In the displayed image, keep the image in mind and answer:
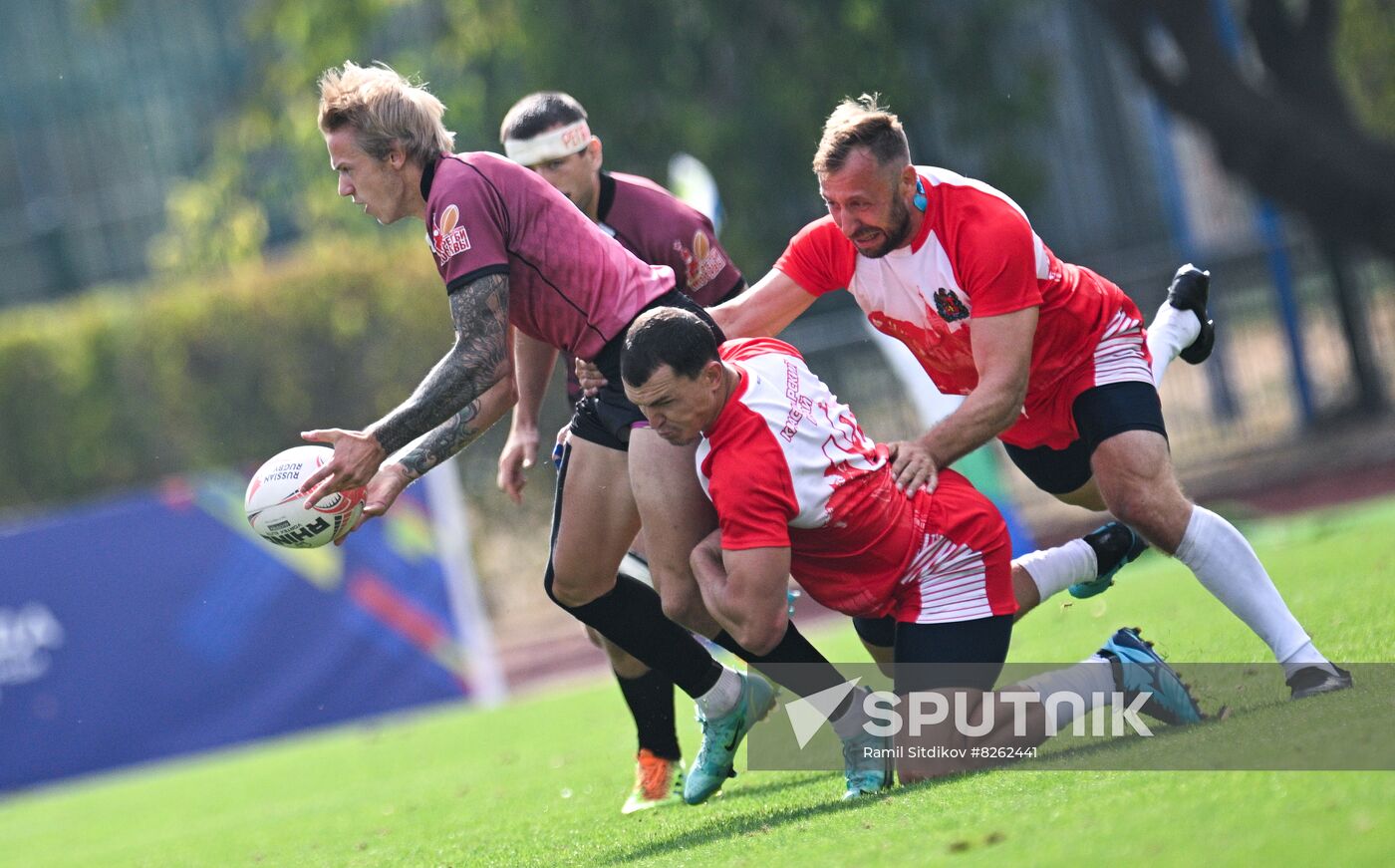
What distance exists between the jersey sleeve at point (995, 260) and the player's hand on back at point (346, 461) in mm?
1758

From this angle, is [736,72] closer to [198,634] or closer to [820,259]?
[198,634]

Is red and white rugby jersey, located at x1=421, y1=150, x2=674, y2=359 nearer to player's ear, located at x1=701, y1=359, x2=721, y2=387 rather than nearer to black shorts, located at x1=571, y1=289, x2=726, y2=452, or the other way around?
black shorts, located at x1=571, y1=289, x2=726, y2=452

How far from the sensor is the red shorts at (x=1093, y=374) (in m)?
5.06

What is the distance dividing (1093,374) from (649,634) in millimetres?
1596

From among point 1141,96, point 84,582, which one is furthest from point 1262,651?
point 1141,96

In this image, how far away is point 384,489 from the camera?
16.0 ft

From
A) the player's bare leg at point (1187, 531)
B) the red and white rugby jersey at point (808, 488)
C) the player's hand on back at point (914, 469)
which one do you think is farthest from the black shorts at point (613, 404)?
the player's bare leg at point (1187, 531)

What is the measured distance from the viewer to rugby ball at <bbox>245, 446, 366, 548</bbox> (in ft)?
16.2

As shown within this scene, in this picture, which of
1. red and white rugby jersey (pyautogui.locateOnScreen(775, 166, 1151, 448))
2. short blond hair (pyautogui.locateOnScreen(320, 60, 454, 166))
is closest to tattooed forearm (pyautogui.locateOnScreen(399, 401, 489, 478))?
short blond hair (pyautogui.locateOnScreen(320, 60, 454, 166))

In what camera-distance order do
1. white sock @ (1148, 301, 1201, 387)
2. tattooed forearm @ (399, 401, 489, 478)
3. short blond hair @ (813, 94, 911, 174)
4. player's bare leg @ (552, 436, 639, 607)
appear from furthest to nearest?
1. white sock @ (1148, 301, 1201, 387)
2. player's bare leg @ (552, 436, 639, 607)
3. tattooed forearm @ (399, 401, 489, 478)
4. short blond hair @ (813, 94, 911, 174)

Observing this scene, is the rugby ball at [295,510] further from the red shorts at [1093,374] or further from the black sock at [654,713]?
the red shorts at [1093,374]

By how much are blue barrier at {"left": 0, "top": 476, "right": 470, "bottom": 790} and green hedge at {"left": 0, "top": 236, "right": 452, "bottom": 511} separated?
14.3 feet

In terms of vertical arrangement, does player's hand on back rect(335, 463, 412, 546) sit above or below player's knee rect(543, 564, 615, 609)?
above

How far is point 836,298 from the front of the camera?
18.1m
